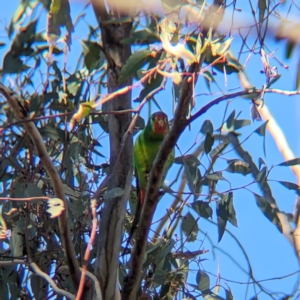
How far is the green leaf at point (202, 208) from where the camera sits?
1.90 metres

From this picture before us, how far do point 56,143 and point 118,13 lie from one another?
593 millimetres

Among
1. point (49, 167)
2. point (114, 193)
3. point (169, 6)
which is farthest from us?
point (114, 193)

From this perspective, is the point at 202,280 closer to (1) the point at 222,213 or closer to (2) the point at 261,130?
(1) the point at 222,213

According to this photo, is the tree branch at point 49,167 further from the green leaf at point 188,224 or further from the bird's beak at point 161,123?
the bird's beak at point 161,123

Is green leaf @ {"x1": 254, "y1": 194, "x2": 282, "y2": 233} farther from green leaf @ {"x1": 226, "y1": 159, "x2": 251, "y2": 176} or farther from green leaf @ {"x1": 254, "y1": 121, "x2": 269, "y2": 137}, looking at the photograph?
green leaf @ {"x1": 254, "y1": 121, "x2": 269, "y2": 137}

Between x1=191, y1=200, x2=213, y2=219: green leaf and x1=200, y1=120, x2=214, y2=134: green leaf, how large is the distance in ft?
0.78

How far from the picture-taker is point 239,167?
1893mm

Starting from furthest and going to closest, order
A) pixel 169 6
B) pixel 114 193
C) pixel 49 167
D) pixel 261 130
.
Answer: pixel 261 130 < pixel 114 193 < pixel 169 6 < pixel 49 167

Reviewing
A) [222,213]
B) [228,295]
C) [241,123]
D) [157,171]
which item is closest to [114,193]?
[157,171]

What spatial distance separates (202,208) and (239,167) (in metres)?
0.18

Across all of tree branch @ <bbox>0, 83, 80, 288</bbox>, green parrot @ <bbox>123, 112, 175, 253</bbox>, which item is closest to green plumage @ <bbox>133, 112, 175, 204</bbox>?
green parrot @ <bbox>123, 112, 175, 253</bbox>

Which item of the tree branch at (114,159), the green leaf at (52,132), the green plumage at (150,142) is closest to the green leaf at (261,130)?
the tree branch at (114,159)

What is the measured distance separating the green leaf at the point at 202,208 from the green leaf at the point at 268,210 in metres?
0.17

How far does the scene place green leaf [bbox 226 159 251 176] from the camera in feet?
6.18
